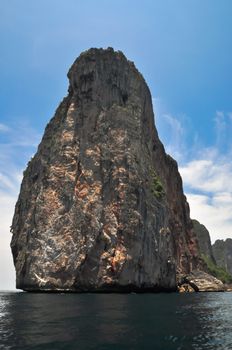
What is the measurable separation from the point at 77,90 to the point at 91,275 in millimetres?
50523

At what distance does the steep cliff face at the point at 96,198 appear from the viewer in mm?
82750

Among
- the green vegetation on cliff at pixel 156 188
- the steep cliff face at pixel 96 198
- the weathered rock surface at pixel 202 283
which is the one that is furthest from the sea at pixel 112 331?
the weathered rock surface at pixel 202 283

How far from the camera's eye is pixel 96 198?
89938 millimetres

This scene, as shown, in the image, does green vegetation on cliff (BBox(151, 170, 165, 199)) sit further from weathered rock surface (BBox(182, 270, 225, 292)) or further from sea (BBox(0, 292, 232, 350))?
sea (BBox(0, 292, 232, 350))

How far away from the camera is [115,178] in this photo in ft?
301

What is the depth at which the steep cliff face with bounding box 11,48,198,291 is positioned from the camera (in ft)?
271

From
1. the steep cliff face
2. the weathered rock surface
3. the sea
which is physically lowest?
the sea

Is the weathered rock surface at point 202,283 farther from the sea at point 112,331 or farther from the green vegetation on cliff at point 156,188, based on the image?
the sea at point 112,331

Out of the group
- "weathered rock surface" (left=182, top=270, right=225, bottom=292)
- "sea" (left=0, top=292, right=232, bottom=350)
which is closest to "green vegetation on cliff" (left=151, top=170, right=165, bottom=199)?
"weathered rock surface" (left=182, top=270, right=225, bottom=292)

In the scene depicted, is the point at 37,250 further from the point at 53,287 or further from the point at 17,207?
the point at 17,207

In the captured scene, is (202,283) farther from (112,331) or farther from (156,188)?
(112,331)

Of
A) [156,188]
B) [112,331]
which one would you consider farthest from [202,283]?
[112,331]

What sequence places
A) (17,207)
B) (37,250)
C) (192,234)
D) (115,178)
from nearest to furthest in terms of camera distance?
(37,250) < (115,178) < (17,207) < (192,234)

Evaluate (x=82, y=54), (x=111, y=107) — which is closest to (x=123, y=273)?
(x=111, y=107)
